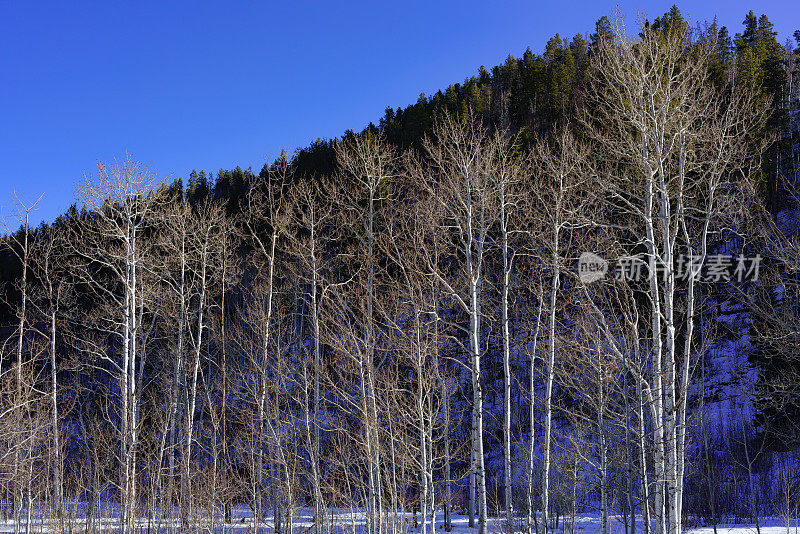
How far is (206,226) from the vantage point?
19672mm

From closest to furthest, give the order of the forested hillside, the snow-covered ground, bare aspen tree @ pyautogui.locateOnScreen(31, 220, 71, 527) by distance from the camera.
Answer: the forested hillside → the snow-covered ground → bare aspen tree @ pyautogui.locateOnScreen(31, 220, 71, 527)

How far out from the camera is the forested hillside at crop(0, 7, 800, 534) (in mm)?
10023

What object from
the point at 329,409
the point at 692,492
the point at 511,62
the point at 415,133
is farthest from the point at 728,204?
the point at 511,62

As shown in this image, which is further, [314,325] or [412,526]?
[412,526]

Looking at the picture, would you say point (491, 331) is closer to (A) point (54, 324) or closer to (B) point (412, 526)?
(B) point (412, 526)

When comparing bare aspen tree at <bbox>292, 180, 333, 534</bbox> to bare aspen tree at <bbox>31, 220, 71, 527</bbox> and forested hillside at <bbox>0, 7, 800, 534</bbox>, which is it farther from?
bare aspen tree at <bbox>31, 220, 71, 527</bbox>

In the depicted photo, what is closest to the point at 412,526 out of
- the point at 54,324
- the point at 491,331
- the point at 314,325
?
the point at 314,325

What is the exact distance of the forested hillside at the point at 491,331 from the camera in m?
10.0

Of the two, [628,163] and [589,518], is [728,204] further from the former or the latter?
[589,518]

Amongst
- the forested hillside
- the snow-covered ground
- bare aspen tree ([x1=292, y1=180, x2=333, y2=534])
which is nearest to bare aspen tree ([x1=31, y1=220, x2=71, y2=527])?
the forested hillside

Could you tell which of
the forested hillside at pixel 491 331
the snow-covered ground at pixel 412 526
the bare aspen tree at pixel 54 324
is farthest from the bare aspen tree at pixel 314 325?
the bare aspen tree at pixel 54 324

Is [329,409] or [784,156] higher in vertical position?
[784,156]

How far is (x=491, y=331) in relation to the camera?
21.9 meters

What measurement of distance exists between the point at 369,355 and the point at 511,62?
40488 millimetres
